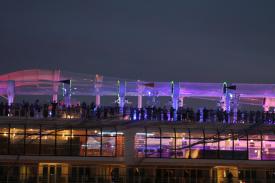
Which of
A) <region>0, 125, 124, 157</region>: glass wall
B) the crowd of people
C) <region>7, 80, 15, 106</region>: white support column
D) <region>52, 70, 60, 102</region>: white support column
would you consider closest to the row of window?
<region>0, 125, 124, 157</region>: glass wall

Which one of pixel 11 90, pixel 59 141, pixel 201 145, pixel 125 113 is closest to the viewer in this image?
pixel 59 141

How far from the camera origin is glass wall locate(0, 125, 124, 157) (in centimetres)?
5672

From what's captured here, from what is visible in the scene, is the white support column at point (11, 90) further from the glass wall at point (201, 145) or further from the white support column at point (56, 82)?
the glass wall at point (201, 145)

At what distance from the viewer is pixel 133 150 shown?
5803 cm

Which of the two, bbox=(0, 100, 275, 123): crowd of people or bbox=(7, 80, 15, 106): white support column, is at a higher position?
bbox=(7, 80, 15, 106): white support column

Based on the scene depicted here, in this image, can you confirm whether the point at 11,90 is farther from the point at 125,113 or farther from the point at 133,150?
the point at 133,150

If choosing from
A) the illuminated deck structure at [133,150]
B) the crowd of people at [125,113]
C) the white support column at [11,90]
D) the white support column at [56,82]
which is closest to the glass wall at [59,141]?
the illuminated deck structure at [133,150]

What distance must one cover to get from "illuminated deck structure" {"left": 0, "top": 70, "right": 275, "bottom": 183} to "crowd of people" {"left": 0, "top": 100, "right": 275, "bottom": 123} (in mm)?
442

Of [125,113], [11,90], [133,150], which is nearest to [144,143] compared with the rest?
[133,150]

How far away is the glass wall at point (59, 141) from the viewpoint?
186 ft

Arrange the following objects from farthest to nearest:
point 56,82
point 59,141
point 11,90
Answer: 1. point 56,82
2. point 11,90
3. point 59,141

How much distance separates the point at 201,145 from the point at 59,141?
13874mm

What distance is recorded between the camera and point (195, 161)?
57656 mm

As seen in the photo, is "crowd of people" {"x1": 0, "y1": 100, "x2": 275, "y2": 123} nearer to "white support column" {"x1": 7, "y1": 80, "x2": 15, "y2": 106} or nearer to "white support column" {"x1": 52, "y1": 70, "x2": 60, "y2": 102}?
"white support column" {"x1": 7, "y1": 80, "x2": 15, "y2": 106}
